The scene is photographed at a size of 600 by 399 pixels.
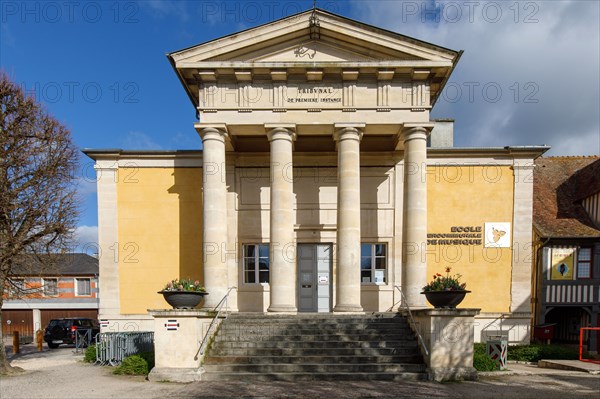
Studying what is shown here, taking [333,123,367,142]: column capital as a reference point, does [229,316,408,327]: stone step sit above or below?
below

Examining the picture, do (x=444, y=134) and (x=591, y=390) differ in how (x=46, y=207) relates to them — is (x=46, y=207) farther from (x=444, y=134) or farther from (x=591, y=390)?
(x=444, y=134)

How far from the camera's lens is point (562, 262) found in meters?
18.2

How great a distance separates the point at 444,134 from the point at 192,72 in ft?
40.7

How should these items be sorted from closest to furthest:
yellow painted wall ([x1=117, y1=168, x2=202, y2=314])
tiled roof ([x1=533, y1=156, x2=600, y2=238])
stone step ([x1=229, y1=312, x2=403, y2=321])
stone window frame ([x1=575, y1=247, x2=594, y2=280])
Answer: stone step ([x1=229, y1=312, x2=403, y2=321])
yellow painted wall ([x1=117, y1=168, x2=202, y2=314])
stone window frame ([x1=575, y1=247, x2=594, y2=280])
tiled roof ([x1=533, y1=156, x2=600, y2=238])

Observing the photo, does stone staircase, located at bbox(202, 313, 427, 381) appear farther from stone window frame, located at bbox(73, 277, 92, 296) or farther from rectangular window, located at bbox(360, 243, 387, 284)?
stone window frame, located at bbox(73, 277, 92, 296)

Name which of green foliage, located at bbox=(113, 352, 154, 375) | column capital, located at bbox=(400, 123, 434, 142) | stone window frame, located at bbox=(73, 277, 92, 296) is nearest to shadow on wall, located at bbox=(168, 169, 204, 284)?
green foliage, located at bbox=(113, 352, 154, 375)

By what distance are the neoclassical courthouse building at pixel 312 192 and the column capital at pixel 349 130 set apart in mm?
38

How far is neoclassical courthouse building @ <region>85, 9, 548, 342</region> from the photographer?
1467cm

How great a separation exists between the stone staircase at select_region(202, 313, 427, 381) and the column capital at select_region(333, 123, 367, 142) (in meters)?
5.82

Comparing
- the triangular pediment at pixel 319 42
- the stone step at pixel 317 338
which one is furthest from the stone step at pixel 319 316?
the triangular pediment at pixel 319 42

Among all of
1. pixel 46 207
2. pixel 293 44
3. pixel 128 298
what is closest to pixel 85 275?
pixel 128 298

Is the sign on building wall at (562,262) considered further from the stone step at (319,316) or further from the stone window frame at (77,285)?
the stone window frame at (77,285)

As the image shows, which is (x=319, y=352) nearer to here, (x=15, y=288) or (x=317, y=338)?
(x=317, y=338)

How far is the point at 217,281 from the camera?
1427 cm
